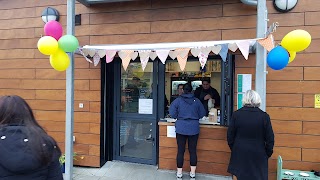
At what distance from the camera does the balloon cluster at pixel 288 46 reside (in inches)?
104

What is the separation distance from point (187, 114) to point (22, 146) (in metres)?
2.90

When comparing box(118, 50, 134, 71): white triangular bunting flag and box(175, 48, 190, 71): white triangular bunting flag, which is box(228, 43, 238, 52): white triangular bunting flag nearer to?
box(175, 48, 190, 71): white triangular bunting flag

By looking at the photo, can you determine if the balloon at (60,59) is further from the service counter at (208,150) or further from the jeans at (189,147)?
the jeans at (189,147)

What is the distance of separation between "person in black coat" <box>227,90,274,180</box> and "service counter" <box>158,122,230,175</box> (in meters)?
1.19

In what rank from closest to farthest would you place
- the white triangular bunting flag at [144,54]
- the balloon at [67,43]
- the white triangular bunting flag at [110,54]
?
the balloon at [67,43], the white triangular bunting flag at [144,54], the white triangular bunting flag at [110,54]

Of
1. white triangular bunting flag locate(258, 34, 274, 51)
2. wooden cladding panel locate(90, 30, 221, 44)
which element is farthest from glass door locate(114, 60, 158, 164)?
white triangular bunting flag locate(258, 34, 274, 51)

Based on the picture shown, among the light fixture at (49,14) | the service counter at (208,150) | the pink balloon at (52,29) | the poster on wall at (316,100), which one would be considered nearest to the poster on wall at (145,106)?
the service counter at (208,150)

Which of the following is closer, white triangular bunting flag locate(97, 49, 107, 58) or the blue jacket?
white triangular bunting flag locate(97, 49, 107, 58)

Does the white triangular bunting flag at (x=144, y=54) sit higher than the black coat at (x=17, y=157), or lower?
higher

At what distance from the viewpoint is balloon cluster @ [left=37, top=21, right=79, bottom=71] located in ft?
10.2

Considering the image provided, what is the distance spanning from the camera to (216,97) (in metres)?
4.47

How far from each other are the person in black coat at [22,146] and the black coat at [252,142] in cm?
211

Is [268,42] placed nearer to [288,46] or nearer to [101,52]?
[288,46]

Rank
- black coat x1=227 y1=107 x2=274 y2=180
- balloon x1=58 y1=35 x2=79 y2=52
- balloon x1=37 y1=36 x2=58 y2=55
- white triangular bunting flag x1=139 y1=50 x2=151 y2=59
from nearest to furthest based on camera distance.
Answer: black coat x1=227 y1=107 x2=274 y2=180 < balloon x1=37 y1=36 x2=58 y2=55 < balloon x1=58 y1=35 x2=79 y2=52 < white triangular bunting flag x1=139 y1=50 x2=151 y2=59
